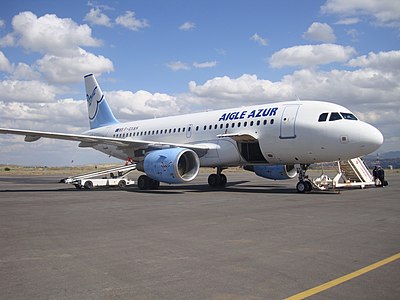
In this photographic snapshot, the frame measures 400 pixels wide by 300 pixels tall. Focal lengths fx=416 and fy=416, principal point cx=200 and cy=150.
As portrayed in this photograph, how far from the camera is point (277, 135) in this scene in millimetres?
18938

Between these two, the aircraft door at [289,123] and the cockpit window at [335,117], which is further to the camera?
Result: the aircraft door at [289,123]

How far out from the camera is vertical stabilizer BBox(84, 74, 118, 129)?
3142cm

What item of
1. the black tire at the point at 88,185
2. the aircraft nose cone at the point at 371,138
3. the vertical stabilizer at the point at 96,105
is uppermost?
the vertical stabilizer at the point at 96,105

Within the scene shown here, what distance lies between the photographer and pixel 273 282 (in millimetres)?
4855

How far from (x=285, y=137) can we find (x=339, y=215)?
8364mm

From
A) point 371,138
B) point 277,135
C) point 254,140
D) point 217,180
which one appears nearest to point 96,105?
point 217,180

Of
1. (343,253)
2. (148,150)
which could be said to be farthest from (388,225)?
(148,150)

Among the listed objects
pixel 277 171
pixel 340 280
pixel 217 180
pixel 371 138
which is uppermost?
pixel 371 138

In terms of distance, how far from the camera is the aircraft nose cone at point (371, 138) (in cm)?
1717

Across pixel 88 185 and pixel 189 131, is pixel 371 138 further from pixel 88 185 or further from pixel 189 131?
pixel 88 185

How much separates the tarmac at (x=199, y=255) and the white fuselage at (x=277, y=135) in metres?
6.71

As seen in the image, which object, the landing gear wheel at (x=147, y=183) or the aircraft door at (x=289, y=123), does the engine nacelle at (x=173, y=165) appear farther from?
the aircraft door at (x=289, y=123)

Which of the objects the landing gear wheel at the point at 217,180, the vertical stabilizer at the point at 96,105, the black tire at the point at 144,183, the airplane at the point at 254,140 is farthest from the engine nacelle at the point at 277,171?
the vertical stabilizer at the point at 96,105

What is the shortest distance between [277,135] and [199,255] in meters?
13.4
